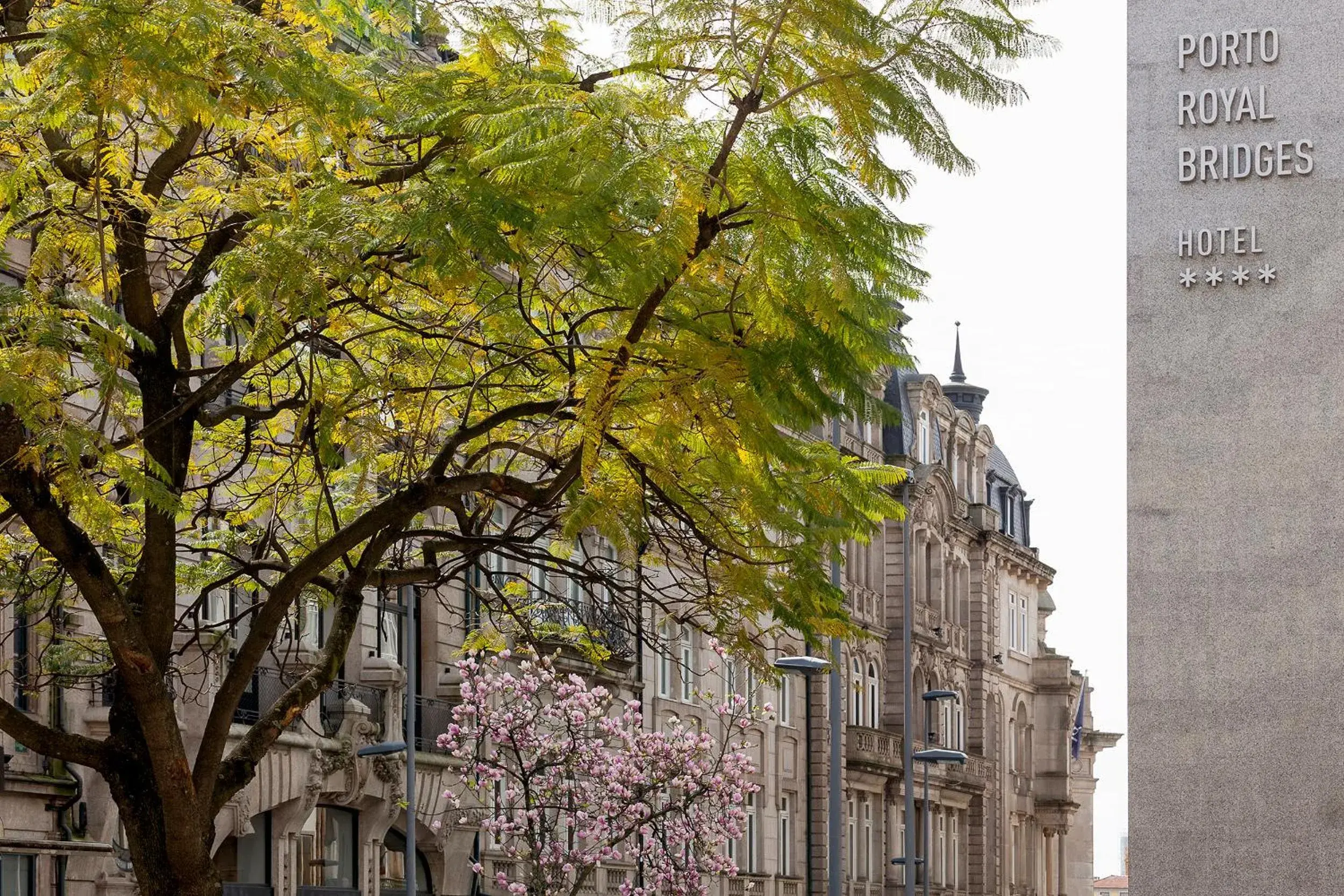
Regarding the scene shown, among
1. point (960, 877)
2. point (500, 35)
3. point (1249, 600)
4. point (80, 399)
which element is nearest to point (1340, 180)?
point (1249, 600)

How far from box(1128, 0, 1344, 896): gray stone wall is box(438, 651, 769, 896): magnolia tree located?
9.75 m

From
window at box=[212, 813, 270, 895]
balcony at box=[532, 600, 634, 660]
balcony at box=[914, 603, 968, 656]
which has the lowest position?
window at box=[212, 813, 270, 895]

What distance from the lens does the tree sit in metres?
11.6

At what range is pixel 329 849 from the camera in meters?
37.9

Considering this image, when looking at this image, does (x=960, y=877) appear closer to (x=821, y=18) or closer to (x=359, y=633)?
(x=359, y=633)

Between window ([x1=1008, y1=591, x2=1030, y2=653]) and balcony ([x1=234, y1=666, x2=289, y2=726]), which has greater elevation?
window ([x1=1008, y1=591, x2=1030, y2=653])

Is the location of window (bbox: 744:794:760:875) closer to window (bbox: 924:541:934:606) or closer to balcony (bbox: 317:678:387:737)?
balcony (bbox: 317:678:387:737)

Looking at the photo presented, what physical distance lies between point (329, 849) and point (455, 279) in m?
27.2

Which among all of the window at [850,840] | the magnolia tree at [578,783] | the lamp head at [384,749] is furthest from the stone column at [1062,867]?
the lamp head at [384,749]

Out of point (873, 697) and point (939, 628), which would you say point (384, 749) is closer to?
point (873, 697)

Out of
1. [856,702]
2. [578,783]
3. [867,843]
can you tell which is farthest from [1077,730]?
[578,783]

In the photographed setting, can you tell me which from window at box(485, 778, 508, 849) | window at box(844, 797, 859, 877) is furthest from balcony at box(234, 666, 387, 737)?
window at box(844, 797, 859, 877)

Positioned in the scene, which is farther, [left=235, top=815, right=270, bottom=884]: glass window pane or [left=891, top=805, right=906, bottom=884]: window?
[left=891, top=805, right=906, bottom=884]: window

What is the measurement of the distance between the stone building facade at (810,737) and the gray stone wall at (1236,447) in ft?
19.4
